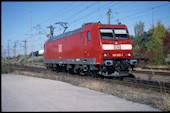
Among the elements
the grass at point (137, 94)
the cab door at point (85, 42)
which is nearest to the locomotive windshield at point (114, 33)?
the cab door at point (85, 42)

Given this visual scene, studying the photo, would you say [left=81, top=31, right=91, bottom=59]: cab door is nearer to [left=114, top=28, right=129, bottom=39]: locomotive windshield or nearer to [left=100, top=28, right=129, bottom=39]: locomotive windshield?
[left=100, top=28, right=129, bottom=39]: locomotive windshield

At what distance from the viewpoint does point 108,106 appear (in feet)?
20.8

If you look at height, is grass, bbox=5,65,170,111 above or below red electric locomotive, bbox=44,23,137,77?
below

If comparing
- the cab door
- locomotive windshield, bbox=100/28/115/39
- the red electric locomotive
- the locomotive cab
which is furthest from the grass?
the cab door

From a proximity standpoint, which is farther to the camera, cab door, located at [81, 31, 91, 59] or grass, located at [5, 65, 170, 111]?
cab door, located at [81, 31, 91, 59]

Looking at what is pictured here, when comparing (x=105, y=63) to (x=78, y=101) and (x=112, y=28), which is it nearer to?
(x=112, y=28)

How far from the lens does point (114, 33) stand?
45.0ft

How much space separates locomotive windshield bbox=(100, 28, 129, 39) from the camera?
44.2 feet

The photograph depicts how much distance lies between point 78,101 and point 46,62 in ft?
64.3

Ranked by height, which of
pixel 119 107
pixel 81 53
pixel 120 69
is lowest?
pixel 119 107

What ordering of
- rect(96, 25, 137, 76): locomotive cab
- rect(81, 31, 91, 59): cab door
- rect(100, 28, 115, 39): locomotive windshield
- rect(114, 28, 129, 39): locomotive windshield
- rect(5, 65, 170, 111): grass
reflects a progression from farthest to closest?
rect(81, 31, 91, 59): cab door, rect(114, 28, 129, 39): locomotive windshield, rect(100, 28, 115, 39): locomotive windshield, rect(96, 25, 137, 76): locomotive cab, rect(5, 65, 170, 111): grass

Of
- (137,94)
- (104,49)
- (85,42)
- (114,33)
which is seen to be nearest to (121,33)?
(114,33)

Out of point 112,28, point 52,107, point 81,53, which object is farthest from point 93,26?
point 52,107

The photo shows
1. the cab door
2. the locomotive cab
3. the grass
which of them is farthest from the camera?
the cab door
